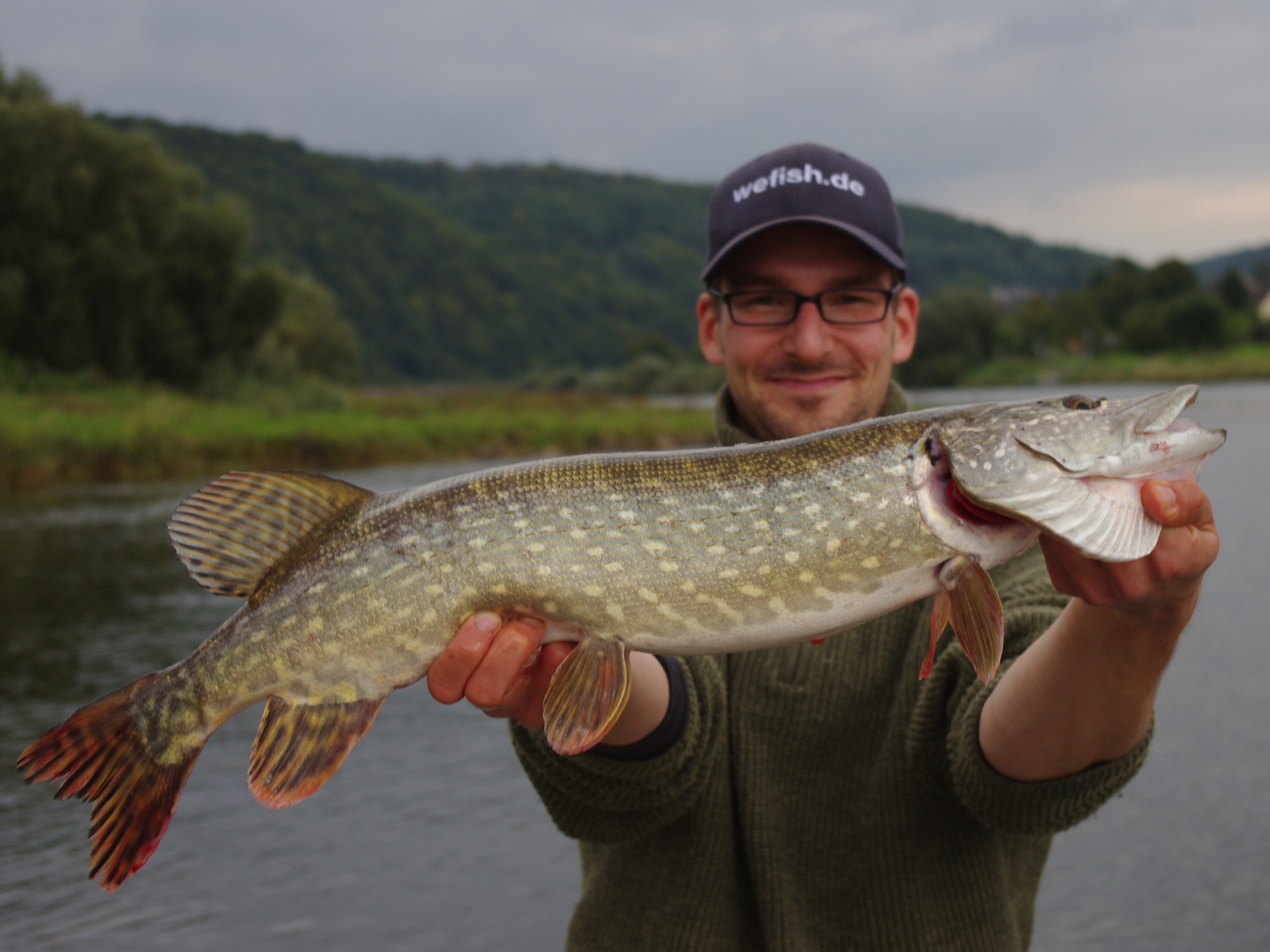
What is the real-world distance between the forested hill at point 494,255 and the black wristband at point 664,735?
9101cm

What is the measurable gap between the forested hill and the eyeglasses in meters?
90.3

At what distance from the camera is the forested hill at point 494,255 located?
364 feet

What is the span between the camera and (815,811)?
2635 millimetres

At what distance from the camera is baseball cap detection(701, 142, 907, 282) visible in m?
3.01

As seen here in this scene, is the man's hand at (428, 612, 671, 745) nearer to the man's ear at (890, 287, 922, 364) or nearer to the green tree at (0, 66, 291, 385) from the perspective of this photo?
the man's ear at (890, 287, 922, 364)

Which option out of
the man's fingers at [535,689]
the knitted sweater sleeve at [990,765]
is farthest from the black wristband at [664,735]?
the knitted sweater sleeve at [990,765]

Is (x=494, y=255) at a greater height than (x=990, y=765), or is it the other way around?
(x=494, y=255)

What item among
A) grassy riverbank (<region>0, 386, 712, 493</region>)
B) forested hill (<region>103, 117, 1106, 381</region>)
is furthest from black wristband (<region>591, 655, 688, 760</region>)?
forested hill (<region>103, 117, 1106, 381</region>)

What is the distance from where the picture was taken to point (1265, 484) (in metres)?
16.6

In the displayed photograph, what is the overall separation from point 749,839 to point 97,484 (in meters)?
16.9

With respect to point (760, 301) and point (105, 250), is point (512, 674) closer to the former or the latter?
point (760, 301)

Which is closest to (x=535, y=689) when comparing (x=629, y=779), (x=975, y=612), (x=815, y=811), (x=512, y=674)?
(x=512, y=674)

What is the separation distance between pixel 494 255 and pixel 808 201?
415 feet

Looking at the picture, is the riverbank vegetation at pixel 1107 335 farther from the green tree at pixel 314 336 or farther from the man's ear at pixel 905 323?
the man's ear at pixel 905 323
